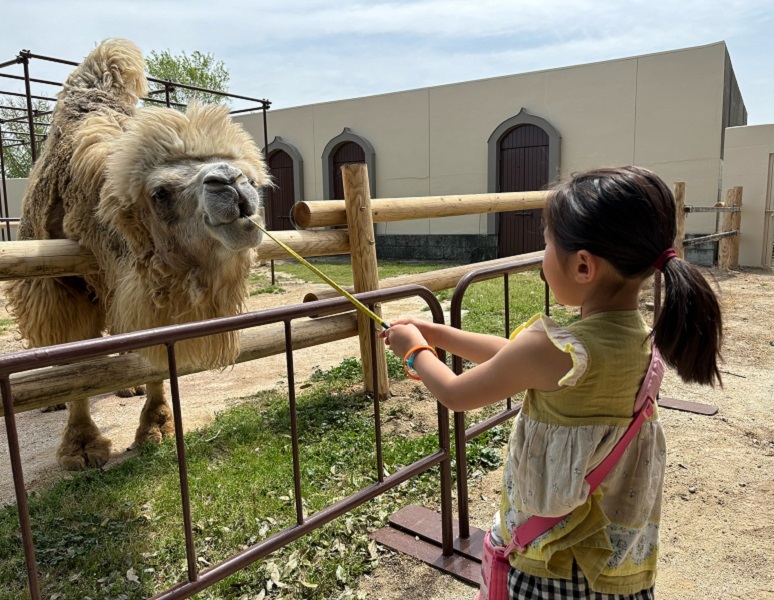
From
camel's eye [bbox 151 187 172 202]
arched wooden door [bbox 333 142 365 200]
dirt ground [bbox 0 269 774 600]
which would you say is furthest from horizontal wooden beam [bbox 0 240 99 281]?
arched wooden door [bbox 333 142 365 200]

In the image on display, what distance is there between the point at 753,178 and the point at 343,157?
1088 centimetres

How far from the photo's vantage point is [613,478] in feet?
4.83

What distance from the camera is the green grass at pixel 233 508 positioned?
2521 millimetres

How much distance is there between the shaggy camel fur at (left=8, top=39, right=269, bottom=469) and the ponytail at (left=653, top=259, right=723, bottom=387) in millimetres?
1875

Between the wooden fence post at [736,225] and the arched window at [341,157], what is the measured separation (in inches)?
366

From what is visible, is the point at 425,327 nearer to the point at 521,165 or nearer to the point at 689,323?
Answer: the point at 689,323

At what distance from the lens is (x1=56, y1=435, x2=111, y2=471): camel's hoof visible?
12.2 ft

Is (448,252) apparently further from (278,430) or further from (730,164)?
(278,430)

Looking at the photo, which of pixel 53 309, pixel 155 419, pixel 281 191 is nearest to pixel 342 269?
pixel 281 191

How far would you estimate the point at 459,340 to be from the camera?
184 centimetres

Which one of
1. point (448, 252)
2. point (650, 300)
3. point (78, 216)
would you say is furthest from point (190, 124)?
point (448, 252)

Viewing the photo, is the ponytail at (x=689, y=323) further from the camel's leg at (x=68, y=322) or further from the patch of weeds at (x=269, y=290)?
the patch of weeds at (x=269, y=290)

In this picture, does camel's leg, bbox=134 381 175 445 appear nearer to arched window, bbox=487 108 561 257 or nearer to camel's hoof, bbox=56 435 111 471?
camel's hoof, bbox=56 435 111 471

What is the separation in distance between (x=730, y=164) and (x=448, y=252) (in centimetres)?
714
